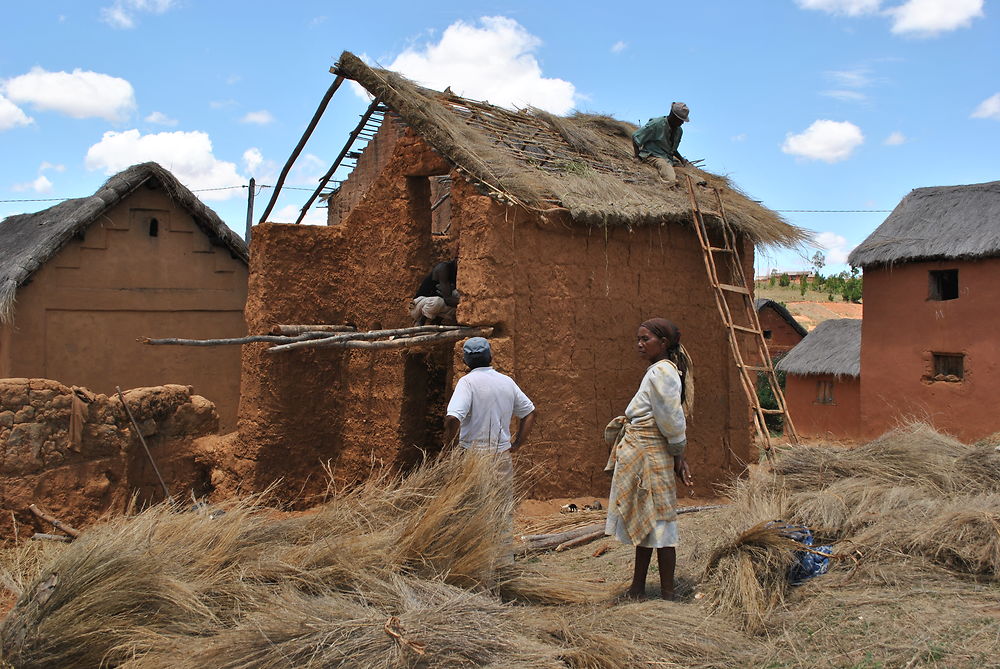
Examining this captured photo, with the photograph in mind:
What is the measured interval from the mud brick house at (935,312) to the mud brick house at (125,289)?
35.3 ft

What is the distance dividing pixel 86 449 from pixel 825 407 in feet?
51.3

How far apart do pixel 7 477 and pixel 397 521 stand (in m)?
2.84

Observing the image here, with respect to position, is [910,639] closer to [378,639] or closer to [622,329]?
[378,639]

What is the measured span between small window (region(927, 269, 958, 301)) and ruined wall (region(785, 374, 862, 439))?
3.17 meters

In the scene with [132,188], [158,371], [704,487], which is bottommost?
[704,487]

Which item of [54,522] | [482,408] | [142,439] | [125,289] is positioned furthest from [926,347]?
[54,522]

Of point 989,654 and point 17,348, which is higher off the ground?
point 17,348

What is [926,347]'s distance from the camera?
14641mm

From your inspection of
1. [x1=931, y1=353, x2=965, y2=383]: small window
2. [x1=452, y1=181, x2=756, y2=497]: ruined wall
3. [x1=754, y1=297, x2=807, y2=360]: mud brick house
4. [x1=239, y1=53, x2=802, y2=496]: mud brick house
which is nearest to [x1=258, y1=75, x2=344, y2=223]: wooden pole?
[x1=239, y1=53, x2=802, y2=496]: mud brick house

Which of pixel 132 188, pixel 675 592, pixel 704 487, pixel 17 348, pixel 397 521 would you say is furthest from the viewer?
pixel 132 188

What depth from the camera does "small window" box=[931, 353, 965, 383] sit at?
1430cm

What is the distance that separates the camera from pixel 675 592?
4.74 metres

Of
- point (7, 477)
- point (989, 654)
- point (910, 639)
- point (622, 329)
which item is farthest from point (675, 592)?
point (7, 477)

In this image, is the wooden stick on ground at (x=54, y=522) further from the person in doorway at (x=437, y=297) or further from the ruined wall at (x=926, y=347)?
the ruined wall at (x=926, y=347)
